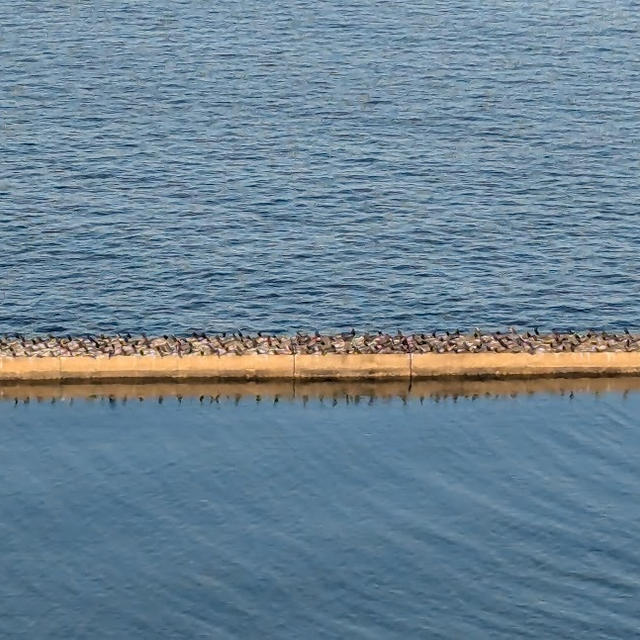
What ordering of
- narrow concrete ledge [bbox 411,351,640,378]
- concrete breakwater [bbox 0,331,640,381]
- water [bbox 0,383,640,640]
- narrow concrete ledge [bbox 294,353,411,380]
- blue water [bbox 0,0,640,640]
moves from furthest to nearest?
narrow concrete ledge [bbox 411,351,640,378] < narrow concrete ledge [bbox 294,353,411,380] < concrete breakwater [bbox 0,331,640,381] < blue water [bbox 0,0,640,640] < water [bbox 0,383,640,640]

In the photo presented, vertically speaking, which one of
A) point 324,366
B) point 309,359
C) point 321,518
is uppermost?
point 309,359

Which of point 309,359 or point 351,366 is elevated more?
point 309,359

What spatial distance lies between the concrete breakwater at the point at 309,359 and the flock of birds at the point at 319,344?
0.23 ft

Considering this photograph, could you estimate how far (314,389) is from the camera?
149 metres

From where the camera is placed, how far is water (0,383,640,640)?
11962 centimetres

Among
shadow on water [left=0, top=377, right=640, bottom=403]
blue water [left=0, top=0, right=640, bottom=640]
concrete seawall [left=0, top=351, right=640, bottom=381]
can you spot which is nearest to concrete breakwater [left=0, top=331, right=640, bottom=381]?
concrete seawall [left=0, top=351, right=640, bottom=381]

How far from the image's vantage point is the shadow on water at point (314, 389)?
5797 inches

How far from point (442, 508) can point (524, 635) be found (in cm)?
1478

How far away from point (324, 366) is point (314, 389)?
6.88 feet

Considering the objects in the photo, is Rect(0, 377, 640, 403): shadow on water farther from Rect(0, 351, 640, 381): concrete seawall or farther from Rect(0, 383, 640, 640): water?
Rect(0, 383, 640, 640): water

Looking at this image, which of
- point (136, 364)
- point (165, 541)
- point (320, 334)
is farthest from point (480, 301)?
point (165, 541)

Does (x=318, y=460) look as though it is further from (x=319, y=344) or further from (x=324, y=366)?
(x=319, y=344)

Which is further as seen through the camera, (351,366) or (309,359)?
(351,366)

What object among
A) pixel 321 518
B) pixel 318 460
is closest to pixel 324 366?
pixel 318 460
